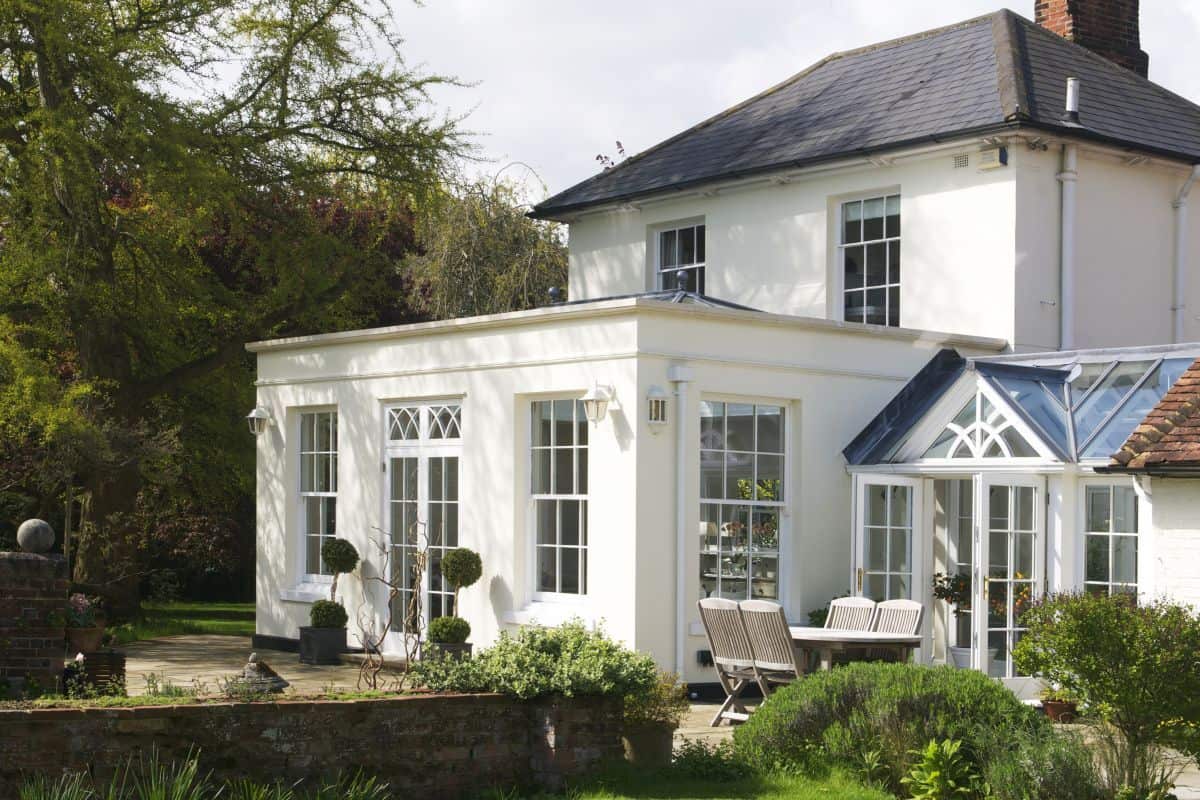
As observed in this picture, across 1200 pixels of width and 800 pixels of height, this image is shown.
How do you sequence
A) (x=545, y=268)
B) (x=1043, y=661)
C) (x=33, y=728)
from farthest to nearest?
(x=545, y=268), (x=1043, y=661), (x=33, y=728)

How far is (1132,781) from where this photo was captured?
9.02 metres

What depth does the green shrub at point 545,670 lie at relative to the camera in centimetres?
966

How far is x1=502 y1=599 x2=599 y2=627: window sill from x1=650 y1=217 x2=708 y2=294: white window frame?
6.51 meters

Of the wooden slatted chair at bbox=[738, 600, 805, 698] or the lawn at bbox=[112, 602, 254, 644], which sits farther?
the lawn at bbox=[112, 602, 254, 644]

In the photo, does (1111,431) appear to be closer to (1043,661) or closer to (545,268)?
(1043,661)

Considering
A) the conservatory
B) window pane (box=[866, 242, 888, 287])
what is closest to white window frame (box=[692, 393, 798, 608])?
the conservatory

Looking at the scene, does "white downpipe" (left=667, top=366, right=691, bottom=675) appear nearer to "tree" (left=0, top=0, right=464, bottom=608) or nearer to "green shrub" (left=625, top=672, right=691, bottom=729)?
"green shrub" (left=625, top=672, right=691, bottom=729)

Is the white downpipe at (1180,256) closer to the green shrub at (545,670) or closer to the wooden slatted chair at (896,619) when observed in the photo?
the wooden slatted chair at (896,619)

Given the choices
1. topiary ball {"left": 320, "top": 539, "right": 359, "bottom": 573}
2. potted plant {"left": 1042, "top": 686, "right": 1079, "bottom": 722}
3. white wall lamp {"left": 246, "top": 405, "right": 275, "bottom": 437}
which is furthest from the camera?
white wall lamp {"left": 246, "top": 405, "right": 275, "bottom": 437}

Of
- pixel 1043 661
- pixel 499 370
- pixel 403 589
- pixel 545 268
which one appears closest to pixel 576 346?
pixel 499 370

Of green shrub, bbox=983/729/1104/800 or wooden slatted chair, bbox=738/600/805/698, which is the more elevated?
wooden slatted chair, bbox=738/600/805/698

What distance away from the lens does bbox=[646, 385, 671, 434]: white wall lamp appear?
14.0 m

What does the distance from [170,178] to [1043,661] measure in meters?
13.5

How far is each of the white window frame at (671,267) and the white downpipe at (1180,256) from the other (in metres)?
5.66
